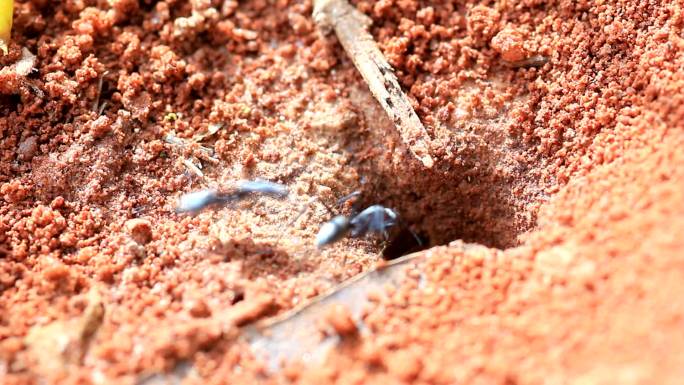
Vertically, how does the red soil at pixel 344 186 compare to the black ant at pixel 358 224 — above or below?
above

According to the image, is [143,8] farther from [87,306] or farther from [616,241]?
[616,241]

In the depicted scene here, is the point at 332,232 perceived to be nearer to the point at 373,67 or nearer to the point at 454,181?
the point at 454,181

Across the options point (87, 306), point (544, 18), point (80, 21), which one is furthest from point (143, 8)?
point (544, 18)

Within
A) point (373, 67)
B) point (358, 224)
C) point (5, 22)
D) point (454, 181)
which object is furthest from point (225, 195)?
point (5, 22)

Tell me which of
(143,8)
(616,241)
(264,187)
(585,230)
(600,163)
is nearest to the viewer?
(616,241)

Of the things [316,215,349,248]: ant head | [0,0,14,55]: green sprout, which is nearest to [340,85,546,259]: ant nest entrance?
[316,215,349,248]: ant head

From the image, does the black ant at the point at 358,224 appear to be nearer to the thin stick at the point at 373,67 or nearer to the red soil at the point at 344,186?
the red soil at the point at 344,186

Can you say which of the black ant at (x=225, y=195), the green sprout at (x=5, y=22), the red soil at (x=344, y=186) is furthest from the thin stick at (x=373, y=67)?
the green sprout at (x=5, y=22)
